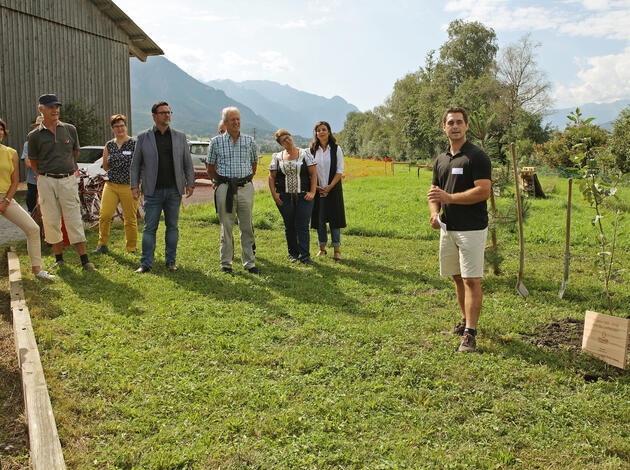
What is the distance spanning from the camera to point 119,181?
25.5ft

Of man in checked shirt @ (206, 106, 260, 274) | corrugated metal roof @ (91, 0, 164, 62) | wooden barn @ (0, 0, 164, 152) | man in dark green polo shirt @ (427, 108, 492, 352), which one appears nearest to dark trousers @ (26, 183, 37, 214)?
man in checked shirt @ (206, 106, 260, 274)

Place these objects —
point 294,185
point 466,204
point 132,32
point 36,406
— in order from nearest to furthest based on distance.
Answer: point 36,406
point 466,204
point 294,185
point 132,32

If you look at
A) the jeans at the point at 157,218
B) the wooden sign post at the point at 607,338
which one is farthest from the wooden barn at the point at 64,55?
the wooden sign post at the point at 607,338

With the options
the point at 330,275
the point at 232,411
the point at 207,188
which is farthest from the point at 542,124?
the point at 232,411

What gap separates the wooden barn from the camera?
1794cm

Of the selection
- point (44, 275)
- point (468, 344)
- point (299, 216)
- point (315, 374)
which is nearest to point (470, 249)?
point (468, 344)

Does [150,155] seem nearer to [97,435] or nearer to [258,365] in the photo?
[258,365]

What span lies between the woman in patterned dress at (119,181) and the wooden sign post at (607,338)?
6319mm

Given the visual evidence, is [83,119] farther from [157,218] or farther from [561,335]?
[561,335]

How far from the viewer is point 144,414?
11.2ft

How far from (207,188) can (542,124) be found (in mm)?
54552

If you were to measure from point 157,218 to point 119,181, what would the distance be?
1086 mm

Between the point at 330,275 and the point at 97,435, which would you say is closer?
the point at 97,435

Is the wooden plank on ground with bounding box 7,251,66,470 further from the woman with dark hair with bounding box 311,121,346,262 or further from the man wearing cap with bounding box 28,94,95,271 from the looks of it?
the woman with dark hair with bounding box 311,121,346,262
